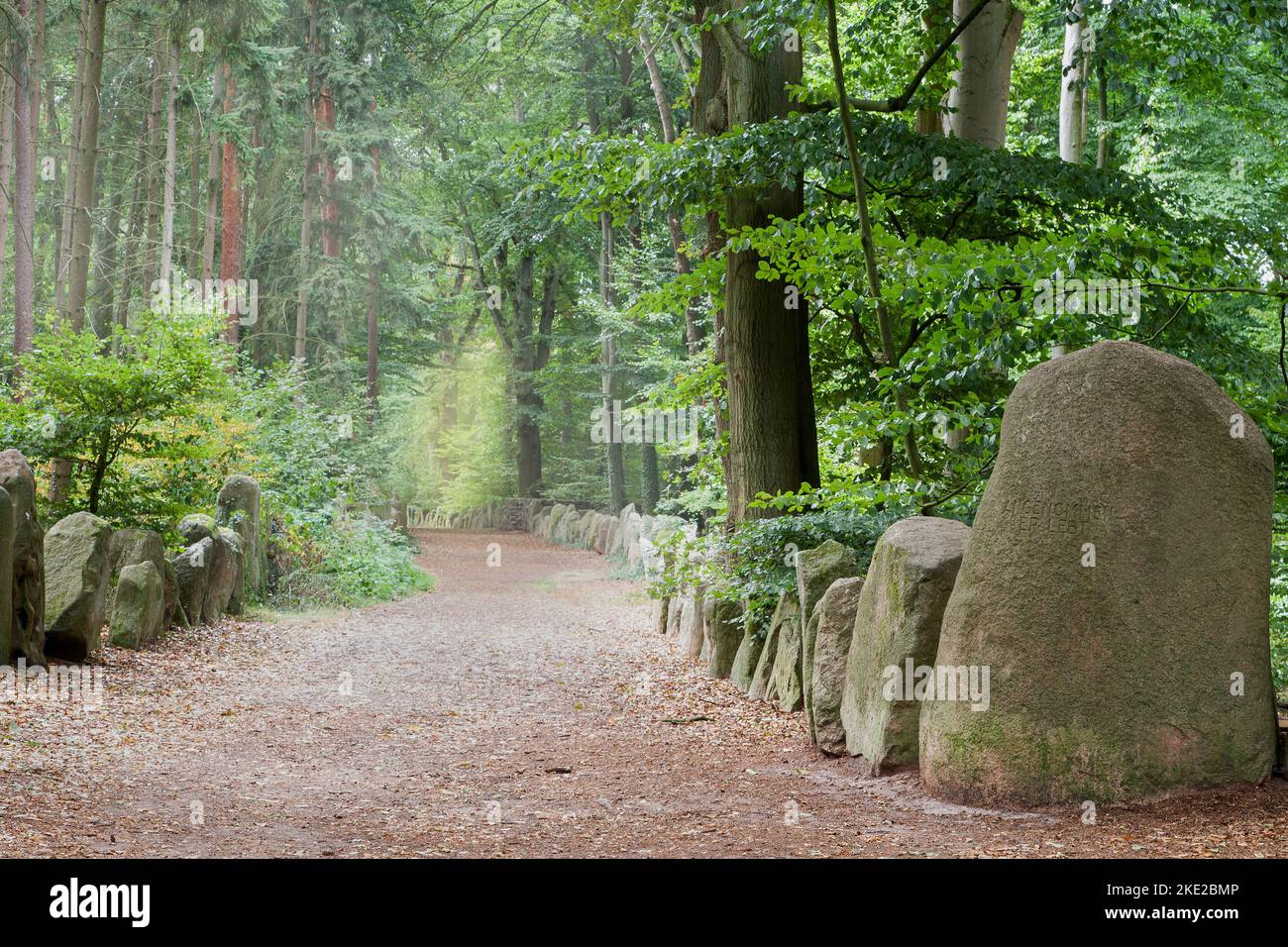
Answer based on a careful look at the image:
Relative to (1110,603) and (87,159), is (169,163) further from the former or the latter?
(1110,603)

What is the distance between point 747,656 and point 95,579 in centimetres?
526

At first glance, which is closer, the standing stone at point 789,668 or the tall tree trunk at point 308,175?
the standing stone at point 789,668

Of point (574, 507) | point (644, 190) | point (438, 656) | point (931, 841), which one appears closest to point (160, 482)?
point (438, 656)

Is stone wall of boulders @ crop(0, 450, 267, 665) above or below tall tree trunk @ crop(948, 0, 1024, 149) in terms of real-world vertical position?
below

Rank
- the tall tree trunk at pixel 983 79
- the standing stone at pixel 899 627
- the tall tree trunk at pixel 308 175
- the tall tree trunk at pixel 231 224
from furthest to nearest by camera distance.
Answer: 1. the tall tree trunk at pixel 308 175
2. the tall tree trunk at pixel 231 224
3. the tall tree trunk at pixel 983 79
4. the standing stone at pixel 899 627

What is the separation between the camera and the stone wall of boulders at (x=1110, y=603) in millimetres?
5168

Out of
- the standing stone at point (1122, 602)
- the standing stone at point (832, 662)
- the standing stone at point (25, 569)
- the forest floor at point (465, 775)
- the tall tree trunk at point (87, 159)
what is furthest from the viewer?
the tall tree trunk at point (87, 159)

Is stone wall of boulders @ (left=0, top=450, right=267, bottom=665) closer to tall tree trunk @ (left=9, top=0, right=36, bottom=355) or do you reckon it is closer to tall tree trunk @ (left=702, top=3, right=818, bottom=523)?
tall tree trunk @ (left=9, top=0, right=36, bottom=355)

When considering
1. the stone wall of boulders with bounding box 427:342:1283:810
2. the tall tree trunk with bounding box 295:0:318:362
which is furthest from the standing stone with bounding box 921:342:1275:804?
the tall tree trunk with bounding box 295:0:318:362

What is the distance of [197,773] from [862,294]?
5691 millimetres

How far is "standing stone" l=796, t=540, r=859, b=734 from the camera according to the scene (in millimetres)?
7590

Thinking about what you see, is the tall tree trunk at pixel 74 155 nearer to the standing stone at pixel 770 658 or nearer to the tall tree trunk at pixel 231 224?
the tall tree trunk at pixel 231 224

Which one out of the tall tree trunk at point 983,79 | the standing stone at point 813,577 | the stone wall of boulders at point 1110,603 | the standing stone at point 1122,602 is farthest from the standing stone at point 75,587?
the tall tree trunk at point 983,79

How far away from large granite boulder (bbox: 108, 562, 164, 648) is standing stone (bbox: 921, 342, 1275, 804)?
7211 millimetres
